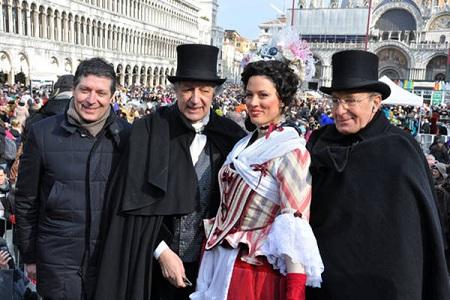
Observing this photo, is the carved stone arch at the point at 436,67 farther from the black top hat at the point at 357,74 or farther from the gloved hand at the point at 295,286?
the gloved hand at the point at 295,286

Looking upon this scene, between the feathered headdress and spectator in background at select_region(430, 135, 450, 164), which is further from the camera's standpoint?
spectator in background at select_region(430, 135, 450, 164)

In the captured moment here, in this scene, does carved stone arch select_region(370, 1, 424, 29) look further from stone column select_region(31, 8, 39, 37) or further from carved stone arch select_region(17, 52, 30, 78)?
carved stone arch select_region(17, 52, 30, 78)

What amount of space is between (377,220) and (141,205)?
1.27 m

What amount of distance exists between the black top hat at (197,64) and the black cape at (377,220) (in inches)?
30.8

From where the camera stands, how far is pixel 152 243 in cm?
240

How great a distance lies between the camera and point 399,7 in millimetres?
63406

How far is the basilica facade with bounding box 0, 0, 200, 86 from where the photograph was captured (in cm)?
2919

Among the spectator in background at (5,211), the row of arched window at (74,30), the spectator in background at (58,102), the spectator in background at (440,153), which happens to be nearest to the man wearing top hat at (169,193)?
the spectator in background at (58,102)

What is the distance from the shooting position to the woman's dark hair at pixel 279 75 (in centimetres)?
217

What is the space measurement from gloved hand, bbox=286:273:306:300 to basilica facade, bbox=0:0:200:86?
2747 centimetres

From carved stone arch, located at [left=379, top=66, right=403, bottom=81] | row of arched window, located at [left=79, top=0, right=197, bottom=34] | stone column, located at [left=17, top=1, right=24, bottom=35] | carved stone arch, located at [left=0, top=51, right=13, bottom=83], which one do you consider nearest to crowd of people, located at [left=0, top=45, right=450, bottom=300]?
carved stone arch, located at [left=0, top=51, right=13, bottom=83]

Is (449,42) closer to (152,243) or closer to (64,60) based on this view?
(64,60)

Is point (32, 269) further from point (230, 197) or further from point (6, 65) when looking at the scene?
Result: point (6, 65)

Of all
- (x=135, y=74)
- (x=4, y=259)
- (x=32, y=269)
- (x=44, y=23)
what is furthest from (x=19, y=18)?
(x=32, y=269)
